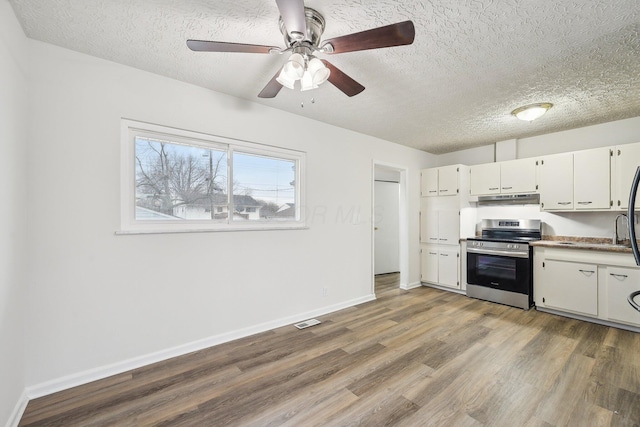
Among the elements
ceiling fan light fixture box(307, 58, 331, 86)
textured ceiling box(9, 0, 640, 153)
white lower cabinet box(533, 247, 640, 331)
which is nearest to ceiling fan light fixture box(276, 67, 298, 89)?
ceiling fan light fixture box(307, 58, 331, 86)

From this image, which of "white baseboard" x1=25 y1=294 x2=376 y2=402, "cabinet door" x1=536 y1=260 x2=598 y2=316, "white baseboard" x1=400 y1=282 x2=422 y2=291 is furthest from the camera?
"white baseboard" x1=400 y1=282 x2=422 y2=291

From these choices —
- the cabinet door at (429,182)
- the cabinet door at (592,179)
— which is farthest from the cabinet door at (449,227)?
the cabinet door at (592,179)

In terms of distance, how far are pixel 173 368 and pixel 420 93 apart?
11.0ft

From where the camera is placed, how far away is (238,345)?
2.59m

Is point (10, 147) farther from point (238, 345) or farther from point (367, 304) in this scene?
point (367, 304)

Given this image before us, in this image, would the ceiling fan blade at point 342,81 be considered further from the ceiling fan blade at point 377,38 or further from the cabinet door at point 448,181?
the cabinet door at point 448,181

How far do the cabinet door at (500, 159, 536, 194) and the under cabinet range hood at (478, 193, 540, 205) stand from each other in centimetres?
13

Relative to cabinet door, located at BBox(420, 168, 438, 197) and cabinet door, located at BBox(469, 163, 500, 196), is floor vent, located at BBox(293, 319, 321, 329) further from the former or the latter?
cabinet door, located at BBox(469, 163, 500, 196)

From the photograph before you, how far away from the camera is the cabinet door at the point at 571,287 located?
10.2ft

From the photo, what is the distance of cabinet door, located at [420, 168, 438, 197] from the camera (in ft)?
15.2

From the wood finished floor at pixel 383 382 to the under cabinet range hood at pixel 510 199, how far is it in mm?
1727

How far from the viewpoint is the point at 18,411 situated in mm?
1675

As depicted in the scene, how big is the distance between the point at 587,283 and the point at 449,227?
5.69 ft

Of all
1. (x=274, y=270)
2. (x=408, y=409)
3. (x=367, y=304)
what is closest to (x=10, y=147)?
(x=274, y=270)
